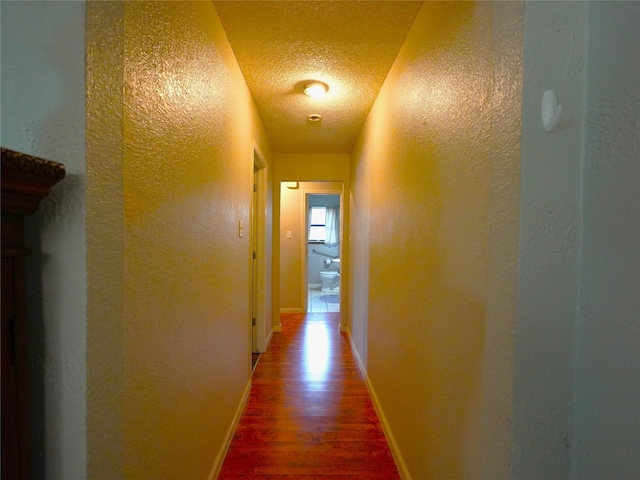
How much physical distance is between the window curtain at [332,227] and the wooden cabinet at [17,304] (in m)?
6.85

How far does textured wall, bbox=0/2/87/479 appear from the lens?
528 millimetres

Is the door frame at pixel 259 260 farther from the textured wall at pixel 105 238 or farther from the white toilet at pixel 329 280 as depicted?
the white toilet at pixel 329 280

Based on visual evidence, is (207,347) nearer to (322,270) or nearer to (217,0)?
(217,0)

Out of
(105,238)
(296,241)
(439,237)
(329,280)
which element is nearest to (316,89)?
Result: (439,237)

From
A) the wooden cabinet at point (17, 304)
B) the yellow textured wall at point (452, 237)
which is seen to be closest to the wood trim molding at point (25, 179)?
the wooden cabinet at point (17, 304)

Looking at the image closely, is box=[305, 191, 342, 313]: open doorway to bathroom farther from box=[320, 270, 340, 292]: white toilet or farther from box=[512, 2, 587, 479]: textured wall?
box=[512, 2, 587, 479]: textured wall

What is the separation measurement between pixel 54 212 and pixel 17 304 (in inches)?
6.7

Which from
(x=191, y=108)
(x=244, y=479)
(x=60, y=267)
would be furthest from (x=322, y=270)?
(x=60, y=267)

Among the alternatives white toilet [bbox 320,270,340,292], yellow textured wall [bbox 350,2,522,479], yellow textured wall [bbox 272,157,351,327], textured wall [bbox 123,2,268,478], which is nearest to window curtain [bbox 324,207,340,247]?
white toilet [bbox 320,270,340,292]

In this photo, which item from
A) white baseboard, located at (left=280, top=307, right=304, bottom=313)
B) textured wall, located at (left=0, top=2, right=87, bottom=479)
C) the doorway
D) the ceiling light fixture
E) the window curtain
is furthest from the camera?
the window curtain

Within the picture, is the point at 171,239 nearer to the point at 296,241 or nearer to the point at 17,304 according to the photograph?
the point at 17,304

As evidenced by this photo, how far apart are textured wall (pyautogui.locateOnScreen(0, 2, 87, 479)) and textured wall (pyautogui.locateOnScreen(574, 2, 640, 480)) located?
103cm

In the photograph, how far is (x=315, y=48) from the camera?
1542 millimetres

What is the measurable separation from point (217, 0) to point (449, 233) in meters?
1.38
